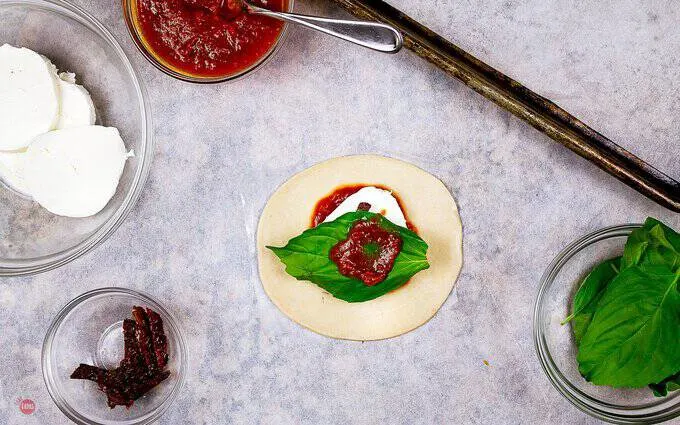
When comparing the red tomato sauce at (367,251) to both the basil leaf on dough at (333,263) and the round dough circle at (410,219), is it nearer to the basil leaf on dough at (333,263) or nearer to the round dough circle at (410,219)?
the basil leaf on dough at (333,263)

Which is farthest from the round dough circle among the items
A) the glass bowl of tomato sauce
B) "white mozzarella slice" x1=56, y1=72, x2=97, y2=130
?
"white mozzarella slice" x1=56, y1=72, x2=97, y2=130

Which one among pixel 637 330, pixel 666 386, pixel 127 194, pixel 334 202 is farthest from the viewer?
pixel 334 202

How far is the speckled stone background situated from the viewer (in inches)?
69.1

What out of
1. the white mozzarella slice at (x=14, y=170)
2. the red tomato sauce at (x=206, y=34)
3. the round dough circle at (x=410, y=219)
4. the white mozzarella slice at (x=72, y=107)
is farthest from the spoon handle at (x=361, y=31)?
the white mozzarella slice at (x=14, y=170)

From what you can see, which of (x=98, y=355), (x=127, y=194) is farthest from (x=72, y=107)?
(x=98, y=355)

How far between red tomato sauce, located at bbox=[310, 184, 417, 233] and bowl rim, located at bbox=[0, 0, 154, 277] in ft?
1.48

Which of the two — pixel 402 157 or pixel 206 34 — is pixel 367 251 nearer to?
pixel 402 157

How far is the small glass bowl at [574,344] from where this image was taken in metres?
1.62

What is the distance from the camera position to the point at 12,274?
5.31ft

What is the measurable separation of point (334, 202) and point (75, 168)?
0.64 m

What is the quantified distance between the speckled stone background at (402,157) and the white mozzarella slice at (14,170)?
260 millimetres

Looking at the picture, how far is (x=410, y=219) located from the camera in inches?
69.2

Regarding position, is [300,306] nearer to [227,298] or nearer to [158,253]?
[227,298]

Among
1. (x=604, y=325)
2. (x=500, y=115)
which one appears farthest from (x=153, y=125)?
(x=604, y=325)
